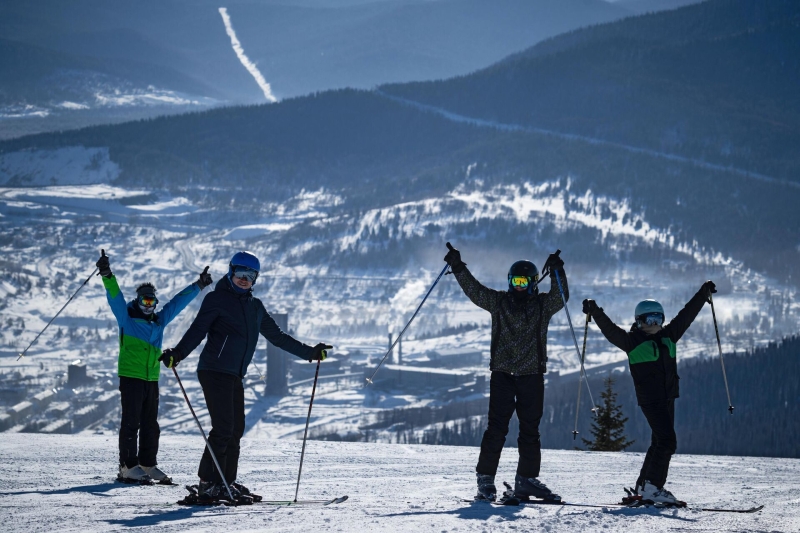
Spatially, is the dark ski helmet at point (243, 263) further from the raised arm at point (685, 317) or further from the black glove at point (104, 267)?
the raised arm at point (685, 317)

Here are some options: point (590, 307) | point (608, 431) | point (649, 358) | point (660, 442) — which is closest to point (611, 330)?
point (590, 307)

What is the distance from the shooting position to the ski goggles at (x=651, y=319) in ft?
29.0

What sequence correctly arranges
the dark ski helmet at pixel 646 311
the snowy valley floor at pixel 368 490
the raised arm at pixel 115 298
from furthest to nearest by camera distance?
the raised arm at pixel 115 298
the dark ski helmet at pixel 646 311
the snowy valley floor at pixel 368 490

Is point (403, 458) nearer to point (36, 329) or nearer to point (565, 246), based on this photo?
point (36, 329)

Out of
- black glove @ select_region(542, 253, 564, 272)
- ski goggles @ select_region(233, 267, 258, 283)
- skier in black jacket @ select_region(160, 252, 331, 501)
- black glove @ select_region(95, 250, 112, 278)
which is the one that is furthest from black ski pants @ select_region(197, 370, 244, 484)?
black glove @ select_region(542, 253, 564, 272)

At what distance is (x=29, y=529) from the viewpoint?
7168 mm

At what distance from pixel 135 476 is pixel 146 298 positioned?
5.31 ft

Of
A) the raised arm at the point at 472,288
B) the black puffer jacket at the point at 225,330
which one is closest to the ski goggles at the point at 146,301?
the black puffer jacket at the point at 225,330

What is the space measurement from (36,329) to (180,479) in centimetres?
12129

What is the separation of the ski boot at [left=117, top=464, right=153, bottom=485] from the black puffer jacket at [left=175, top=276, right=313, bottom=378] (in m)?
1.85

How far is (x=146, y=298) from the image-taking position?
974 cm

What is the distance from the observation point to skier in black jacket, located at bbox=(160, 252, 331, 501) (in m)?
8.27

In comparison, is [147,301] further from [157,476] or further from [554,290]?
[554,290]

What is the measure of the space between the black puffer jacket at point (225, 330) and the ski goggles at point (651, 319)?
3.17 meters
